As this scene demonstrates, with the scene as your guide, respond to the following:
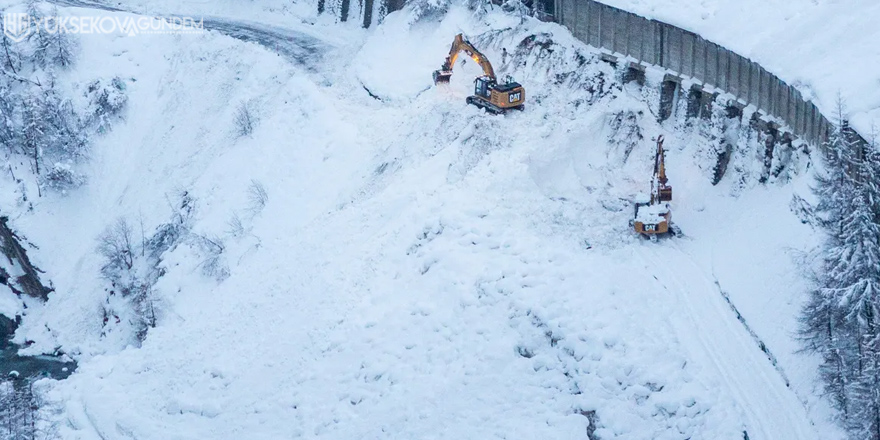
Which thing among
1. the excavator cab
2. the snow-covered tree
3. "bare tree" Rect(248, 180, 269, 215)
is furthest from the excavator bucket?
the snow-covered tree

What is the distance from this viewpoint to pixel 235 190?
46.0 m

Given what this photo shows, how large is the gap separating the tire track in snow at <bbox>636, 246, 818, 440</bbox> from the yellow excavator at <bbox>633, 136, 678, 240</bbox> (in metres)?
0.70

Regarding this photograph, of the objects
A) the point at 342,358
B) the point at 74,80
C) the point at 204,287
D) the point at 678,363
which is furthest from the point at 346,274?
the point at 74,80

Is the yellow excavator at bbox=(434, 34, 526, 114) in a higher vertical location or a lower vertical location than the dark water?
higher

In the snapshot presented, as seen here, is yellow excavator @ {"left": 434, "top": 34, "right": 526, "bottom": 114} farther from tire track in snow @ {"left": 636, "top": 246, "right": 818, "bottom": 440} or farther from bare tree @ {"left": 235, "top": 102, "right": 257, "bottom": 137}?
tire track in snow @ {"left": 636, "top": 246, "right": 818, "bottom": 440}

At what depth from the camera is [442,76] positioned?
44344 mm

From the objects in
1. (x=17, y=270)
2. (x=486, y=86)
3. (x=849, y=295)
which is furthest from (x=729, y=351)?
(x=17, y=270)

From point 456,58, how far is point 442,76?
1146 millimetres

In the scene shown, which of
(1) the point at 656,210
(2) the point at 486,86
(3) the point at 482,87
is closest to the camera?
(1) the point at 656,210

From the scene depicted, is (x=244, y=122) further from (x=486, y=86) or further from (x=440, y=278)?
(x=440, y=278)

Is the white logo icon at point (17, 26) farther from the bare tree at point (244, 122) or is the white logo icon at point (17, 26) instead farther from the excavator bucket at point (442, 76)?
the excavator bucket at point (442, 76)

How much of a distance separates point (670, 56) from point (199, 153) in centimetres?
2279

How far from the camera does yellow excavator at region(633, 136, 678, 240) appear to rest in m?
33.4

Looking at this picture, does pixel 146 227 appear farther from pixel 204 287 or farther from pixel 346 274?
pixel 346 274
